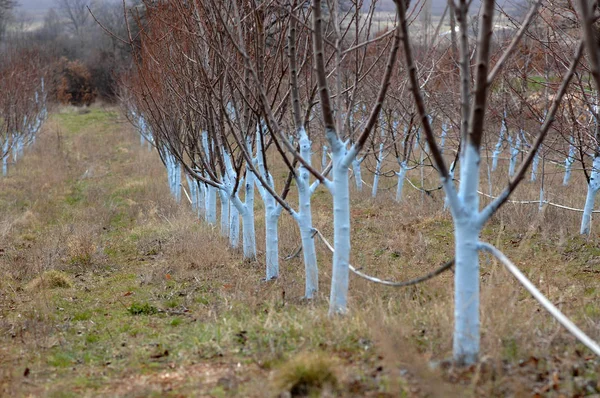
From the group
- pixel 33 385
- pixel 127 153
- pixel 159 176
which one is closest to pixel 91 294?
pixel 33 385

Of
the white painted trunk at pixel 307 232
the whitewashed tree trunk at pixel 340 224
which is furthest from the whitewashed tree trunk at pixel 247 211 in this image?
the whitewashed tree trunk at pixel 340 224

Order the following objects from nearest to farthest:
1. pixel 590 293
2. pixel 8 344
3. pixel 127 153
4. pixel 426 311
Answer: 1. pixel 426 311
2. pixel 8 344
3. pixel 590 293
4. pixel 127 153

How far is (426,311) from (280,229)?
571 cm

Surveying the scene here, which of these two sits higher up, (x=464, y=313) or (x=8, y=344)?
(x=464, y=313)

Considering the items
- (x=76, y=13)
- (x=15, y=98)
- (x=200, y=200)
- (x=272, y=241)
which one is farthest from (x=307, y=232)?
(x=76, y=13)

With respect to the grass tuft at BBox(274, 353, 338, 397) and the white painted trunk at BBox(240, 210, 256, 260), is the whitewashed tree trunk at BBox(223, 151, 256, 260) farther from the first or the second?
the grass tuft at BBox(274, 353, 338, 397)

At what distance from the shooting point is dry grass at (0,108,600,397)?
10.5ft

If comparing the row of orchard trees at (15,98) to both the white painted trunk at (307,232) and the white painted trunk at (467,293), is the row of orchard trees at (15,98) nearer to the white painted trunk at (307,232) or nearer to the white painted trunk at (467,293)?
the white painted trunk at (307,232)

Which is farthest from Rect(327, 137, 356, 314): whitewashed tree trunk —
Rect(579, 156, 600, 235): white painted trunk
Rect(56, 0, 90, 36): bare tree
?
Rect(56, 0, 90, 36): bare tree

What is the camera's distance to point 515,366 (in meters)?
3.22

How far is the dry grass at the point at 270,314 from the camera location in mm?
3205

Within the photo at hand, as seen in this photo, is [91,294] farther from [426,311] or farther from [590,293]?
[590,293]

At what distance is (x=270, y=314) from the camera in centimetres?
441

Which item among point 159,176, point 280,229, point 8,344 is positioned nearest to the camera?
point 8,344
